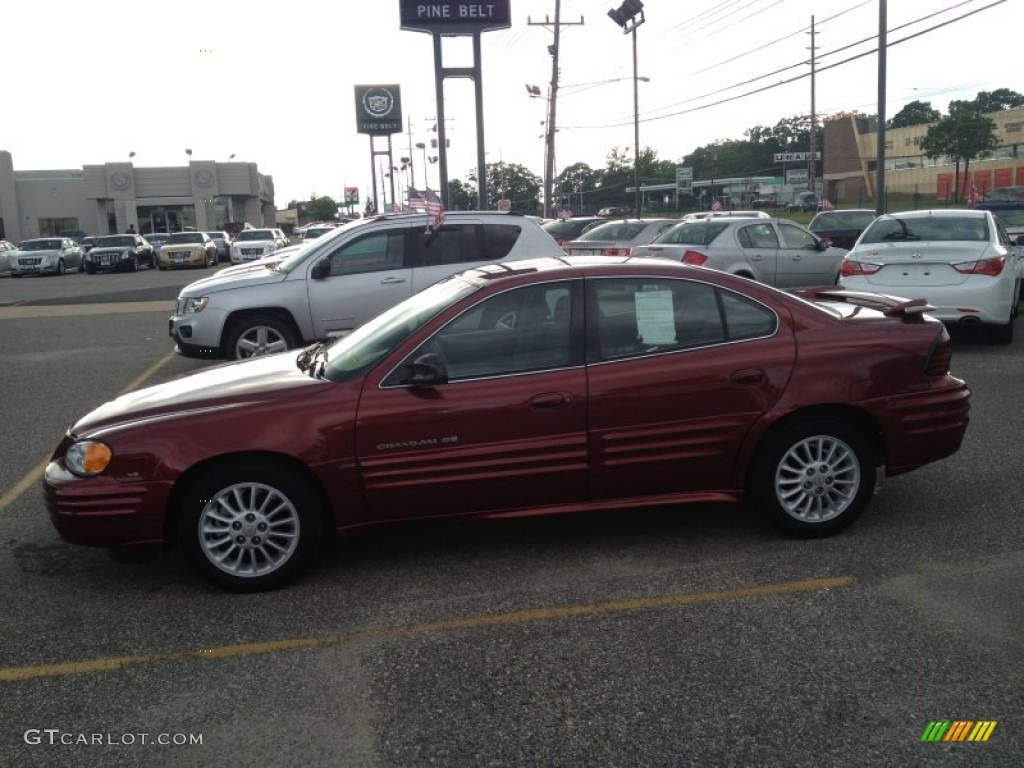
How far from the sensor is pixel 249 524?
4836 millimetres

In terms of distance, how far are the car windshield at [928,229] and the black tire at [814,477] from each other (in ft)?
23.8

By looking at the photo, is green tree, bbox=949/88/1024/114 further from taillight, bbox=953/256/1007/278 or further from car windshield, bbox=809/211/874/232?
taillight, bbox=953/256/1007/278

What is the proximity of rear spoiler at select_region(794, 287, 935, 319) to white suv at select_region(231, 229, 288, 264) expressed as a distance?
3292cm

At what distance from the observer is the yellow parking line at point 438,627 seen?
418 cm

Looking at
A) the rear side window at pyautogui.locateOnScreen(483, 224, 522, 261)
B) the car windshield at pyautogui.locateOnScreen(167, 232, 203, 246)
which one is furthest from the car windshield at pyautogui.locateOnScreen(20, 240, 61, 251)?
the rear side window at pyautogui.locateOnScreen(483, 224, 522, 261)

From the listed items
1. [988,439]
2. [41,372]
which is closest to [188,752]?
[988,439]

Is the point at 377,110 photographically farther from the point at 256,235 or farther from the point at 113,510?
the point at 113,510

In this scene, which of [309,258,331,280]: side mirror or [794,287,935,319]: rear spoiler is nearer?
[794,287,935,319]: rear spoiler

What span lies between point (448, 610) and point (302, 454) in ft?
3.34

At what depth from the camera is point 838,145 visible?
88188 mm

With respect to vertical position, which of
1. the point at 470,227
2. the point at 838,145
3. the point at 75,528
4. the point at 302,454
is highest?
the point at 838,145

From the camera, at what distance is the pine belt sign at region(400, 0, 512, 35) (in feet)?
78.4

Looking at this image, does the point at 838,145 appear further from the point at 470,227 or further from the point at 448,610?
the point at 448,610

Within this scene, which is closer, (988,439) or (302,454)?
(302,454)
